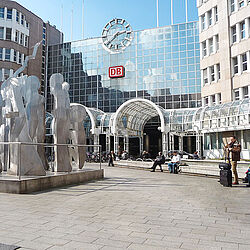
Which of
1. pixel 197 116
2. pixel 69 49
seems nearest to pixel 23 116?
pixel 197 116

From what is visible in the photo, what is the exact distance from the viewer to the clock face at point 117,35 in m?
45.1

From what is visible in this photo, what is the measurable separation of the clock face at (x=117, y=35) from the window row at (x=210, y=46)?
15.9 m

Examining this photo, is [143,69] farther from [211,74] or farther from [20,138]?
[20,138]

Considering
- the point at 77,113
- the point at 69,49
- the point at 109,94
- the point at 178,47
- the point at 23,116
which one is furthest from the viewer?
the point at 69,49

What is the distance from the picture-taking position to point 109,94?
151 ft

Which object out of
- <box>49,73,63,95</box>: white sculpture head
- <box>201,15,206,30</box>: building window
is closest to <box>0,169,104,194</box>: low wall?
<box>49,73,63,95</box>: white sculpture head

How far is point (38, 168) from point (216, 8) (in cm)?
2789

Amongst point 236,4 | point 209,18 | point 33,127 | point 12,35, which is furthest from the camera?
point 12,35

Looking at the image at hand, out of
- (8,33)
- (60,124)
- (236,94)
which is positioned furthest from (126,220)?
(8,33)

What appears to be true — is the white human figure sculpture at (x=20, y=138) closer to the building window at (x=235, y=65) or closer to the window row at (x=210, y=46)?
the building window at (x=235, y=65)

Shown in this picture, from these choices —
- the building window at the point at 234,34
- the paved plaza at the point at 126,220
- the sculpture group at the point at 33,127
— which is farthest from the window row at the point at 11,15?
the paved plaza at the point at 126,220

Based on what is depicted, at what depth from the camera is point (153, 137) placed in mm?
46469

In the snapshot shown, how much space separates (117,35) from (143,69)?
24.8ft

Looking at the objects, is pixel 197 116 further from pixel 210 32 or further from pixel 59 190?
pixel 59 190
